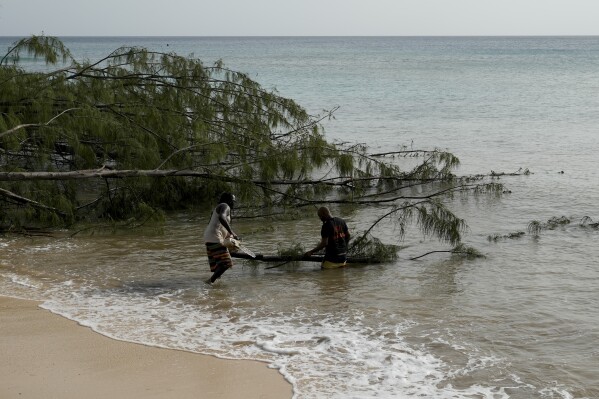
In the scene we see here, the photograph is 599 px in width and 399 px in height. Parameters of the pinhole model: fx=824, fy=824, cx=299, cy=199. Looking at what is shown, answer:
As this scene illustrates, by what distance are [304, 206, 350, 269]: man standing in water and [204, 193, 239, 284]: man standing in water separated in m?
1.25

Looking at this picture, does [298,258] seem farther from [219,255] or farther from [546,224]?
[546,224]

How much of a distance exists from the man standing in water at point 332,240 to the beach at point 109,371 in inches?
144

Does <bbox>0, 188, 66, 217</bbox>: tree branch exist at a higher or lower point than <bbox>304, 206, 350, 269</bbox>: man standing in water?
higher

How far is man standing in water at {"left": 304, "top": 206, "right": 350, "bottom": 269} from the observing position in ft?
37.4

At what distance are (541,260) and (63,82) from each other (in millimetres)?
8936

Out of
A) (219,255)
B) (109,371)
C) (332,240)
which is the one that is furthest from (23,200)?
(109,371)

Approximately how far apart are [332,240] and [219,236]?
5.57 feet

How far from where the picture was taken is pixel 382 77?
6062 centimetres

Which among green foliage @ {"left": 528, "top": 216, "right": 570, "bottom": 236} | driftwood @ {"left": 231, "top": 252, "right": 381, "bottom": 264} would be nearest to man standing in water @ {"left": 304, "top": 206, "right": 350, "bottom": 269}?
driftwood @ {"left": 231, "top": 252, "right": 381, "bottom": 264}

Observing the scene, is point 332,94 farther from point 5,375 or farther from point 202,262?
point 5,375

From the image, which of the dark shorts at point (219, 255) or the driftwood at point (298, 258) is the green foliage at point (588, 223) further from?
the dark shorts at point (219, 255)

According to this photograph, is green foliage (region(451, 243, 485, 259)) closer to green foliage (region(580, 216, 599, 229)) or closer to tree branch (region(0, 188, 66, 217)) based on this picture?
green foliage (region(580, 216, 599, 229))

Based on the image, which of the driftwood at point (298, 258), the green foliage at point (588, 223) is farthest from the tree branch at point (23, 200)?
the green foliage at point (588, 223)

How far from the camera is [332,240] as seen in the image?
1160 centimetres
